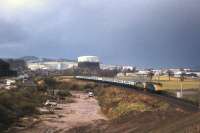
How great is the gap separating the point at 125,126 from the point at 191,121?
36.3 feet

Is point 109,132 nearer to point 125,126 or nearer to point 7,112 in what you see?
point 125,126

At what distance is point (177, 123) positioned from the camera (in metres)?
41.1

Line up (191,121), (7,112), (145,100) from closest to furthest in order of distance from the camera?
(191,121) → (7,112) → (145,100)

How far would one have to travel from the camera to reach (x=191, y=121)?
1569 inches

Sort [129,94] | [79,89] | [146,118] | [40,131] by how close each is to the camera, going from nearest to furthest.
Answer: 1. [146,118]
2. [40,131]
3. [129,94]
4. [79,89]

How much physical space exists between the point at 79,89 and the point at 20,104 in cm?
8325

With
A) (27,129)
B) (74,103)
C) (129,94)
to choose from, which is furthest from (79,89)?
(27,129)

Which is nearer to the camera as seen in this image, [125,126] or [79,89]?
[125,126]

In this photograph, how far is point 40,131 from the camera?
196ft

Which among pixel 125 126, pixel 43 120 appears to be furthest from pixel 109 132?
pixel 43 120

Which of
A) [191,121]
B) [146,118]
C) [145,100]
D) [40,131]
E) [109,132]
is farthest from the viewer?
[145,100]

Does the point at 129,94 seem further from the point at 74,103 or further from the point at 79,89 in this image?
the point at 79,89

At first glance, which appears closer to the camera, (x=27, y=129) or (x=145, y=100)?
(x=27, y=129)

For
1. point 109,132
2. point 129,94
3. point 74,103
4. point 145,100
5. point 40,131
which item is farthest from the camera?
point 74,103
